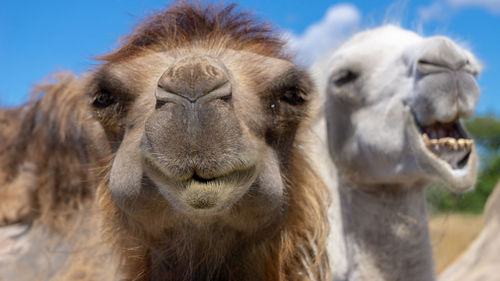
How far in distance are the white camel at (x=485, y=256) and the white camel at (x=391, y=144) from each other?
2000mm

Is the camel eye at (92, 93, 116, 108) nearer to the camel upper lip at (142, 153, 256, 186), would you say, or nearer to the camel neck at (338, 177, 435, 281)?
the camel upper lip at (142, 153, 256, 186)

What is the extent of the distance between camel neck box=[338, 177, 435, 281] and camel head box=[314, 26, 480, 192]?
142mm

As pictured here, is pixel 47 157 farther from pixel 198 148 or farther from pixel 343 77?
pixel 198 148

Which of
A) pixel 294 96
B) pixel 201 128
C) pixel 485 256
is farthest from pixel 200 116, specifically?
pixel 485 256

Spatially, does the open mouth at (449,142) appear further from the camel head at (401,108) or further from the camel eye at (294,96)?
the camel eye at (294,96)

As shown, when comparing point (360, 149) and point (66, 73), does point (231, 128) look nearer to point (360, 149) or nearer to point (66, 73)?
point (360, 149)

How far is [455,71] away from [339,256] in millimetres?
1518

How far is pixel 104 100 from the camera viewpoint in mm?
2039

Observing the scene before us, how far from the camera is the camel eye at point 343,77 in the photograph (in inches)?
153

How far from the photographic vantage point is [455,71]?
3250mm

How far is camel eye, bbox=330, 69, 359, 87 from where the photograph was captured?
3875 mm

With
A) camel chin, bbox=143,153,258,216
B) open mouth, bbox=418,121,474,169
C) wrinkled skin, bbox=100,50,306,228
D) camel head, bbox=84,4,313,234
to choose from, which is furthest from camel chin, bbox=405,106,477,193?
camel chin, bbox=143,153,258,216

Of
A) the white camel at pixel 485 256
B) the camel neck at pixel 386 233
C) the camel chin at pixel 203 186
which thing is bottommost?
the white camel at pixel 485 256

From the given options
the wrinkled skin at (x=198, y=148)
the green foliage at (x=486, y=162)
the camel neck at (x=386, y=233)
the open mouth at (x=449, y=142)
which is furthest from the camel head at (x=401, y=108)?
the green foliage at (x=486, y=162)
